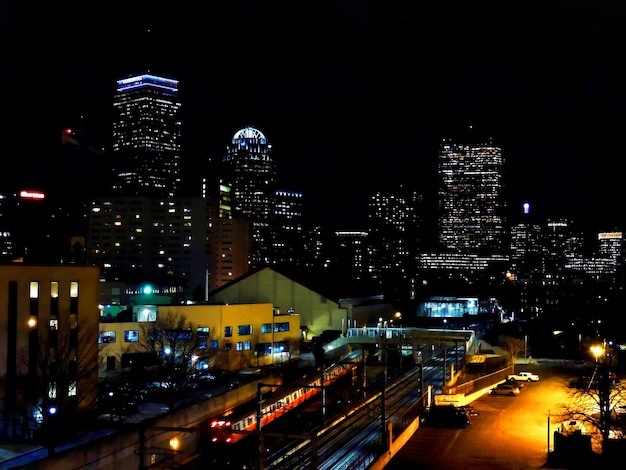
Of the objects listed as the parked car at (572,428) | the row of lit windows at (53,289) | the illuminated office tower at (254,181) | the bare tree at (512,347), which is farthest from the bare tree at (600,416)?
the illuminated office tower at (254,181)

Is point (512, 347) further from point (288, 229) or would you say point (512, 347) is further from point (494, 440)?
point (288, 229)

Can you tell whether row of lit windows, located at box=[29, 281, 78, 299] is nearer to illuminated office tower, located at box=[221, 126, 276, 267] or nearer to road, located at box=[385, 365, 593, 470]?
road, located at box=[385, 365, 593, 470]

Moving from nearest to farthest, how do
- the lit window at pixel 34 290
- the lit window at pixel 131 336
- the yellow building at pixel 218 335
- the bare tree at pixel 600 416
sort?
the bare tree at pixel 600 416, the lit window at pixel 34 290, the yellow building at pixel 218 335, the lit window at pixel 131 336

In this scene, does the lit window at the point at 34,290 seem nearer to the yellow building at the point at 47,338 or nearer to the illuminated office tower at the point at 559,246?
the yellow building at the point at 47,338

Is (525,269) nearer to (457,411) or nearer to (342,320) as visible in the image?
(342,320)

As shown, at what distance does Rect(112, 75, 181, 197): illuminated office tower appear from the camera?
16775cm

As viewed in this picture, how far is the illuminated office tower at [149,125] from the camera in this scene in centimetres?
16775

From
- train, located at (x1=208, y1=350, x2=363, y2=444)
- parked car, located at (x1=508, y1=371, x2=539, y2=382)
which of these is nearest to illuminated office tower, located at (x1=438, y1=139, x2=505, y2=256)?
parked car, located at (x1=508, y1=371, x2=539, y2=382)

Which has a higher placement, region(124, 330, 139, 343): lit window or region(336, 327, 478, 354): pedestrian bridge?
region(124, 330, 139, 343): lit window

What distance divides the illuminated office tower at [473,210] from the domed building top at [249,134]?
5280 cm

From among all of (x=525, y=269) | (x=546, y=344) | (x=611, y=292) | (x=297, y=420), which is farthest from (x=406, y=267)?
(x=297, y=420)

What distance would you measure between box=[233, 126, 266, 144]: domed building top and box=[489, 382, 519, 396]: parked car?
15618cm

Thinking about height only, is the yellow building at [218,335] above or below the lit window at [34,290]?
below

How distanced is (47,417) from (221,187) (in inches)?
4311
